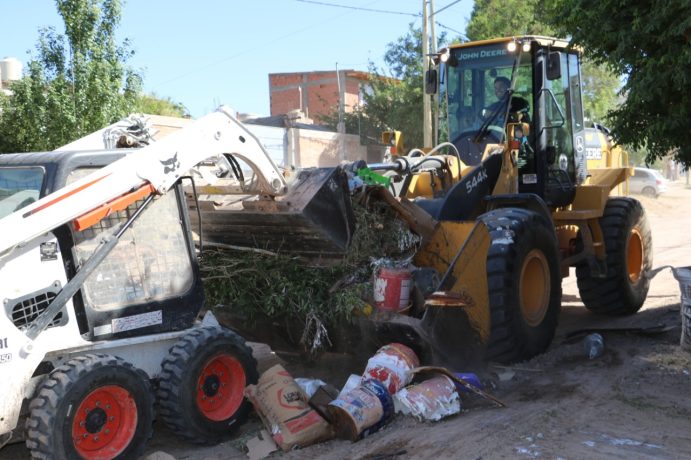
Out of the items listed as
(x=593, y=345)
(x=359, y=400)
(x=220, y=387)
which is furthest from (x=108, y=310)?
(x=593, y=345)

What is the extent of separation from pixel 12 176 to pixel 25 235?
79cm

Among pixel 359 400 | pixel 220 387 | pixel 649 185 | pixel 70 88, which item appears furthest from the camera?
pixel 649 185

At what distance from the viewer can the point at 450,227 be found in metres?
6.52

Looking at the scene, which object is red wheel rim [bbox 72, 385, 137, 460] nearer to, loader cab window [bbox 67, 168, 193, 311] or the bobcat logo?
loader cab window [bbox 67, 168, 193, 311]

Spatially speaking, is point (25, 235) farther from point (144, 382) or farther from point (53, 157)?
point (144, 382)

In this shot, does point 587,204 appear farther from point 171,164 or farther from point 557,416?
point 171,164

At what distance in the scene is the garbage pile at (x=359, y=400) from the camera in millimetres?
4930

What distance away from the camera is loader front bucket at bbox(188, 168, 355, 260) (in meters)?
5.75

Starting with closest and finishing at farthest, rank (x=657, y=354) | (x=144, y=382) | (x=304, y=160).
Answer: (x=144, y=382) → (x=657, y=354) → (x=304, y=160)

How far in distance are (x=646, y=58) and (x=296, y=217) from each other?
119 inches

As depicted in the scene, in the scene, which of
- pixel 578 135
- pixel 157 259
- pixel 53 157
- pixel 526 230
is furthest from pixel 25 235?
pixel 578 135

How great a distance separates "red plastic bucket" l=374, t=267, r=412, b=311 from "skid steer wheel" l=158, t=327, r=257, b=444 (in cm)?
117

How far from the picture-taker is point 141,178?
15.5 feet

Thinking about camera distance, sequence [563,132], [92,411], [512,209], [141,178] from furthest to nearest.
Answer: [563,132] < [512,209] < [141,178] < [92,411]
